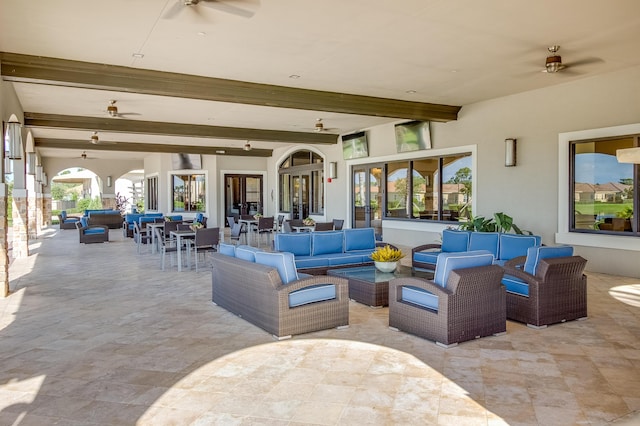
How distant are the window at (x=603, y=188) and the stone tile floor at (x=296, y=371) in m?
2.21

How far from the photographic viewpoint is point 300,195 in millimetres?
16609

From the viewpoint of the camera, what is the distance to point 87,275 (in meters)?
8.00

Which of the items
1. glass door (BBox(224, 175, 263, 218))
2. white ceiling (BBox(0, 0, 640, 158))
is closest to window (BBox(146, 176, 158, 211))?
glass door (BBox(224, 175, 263, 218))

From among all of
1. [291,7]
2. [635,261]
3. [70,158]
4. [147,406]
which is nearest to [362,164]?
[635,261]

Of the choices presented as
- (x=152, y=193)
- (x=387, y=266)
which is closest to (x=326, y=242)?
(x=387, y=266)

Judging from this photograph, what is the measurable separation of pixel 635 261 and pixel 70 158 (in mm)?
22180

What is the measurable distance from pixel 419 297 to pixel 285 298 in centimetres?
129

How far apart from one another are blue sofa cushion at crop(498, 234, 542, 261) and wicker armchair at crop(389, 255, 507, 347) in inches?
74.2

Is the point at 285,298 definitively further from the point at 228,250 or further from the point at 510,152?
the point at 510,152

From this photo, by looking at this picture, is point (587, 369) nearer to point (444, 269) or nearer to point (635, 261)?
point (444, 269)

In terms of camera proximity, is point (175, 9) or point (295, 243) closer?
point (175, 9)

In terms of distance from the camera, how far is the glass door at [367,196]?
1271 cm

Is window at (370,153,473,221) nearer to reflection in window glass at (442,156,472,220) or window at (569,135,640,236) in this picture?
reflection in window glass at (442,156,472,220)

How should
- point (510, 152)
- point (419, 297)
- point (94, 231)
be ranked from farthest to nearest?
point (94, 231) < point (510, 152) < point (419, 297)
